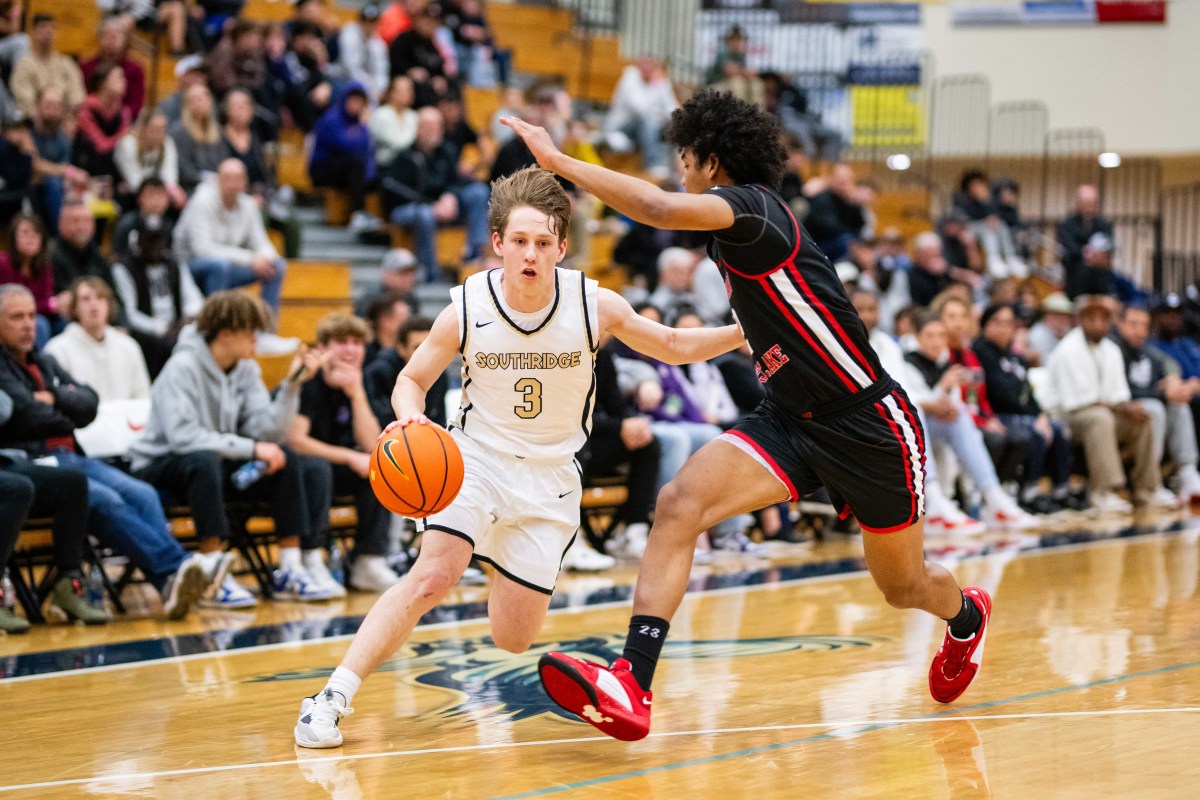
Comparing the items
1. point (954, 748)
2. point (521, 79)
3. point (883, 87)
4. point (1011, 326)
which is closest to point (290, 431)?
point (954, 748)

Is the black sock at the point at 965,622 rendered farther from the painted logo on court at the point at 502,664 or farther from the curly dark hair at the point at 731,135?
the curly dark hair at the point at 731,135

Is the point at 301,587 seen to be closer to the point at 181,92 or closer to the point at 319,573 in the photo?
the point at 319,573

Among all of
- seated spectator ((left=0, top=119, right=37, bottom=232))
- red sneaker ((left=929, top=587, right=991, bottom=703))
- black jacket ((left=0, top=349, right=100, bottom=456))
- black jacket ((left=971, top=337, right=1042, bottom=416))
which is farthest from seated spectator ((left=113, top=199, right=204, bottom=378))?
black jacket ((left=971, top=337, right=1042, bottom=416))

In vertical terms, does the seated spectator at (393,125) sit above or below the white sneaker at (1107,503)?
above

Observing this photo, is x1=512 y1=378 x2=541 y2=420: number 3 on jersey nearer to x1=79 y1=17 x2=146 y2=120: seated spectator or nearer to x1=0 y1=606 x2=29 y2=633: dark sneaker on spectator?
x1=0 y1=606 x2=29 y2=633: dark sneaker on spectator

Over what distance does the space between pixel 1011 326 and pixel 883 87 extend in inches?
365

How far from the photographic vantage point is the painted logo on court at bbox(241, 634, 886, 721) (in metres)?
4.96

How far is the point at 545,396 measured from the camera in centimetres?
461

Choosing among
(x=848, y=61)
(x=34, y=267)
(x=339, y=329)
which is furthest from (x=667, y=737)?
(x=848, y=61)

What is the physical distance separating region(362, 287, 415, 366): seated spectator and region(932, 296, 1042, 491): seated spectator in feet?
13.3

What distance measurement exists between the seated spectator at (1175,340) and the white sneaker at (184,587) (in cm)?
997

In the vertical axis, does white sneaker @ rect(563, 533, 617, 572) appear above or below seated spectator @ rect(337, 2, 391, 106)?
below

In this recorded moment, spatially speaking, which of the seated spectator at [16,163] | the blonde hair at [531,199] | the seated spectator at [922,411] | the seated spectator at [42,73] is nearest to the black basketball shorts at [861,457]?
the blonde hair at [531,199]

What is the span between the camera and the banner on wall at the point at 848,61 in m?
19.7
